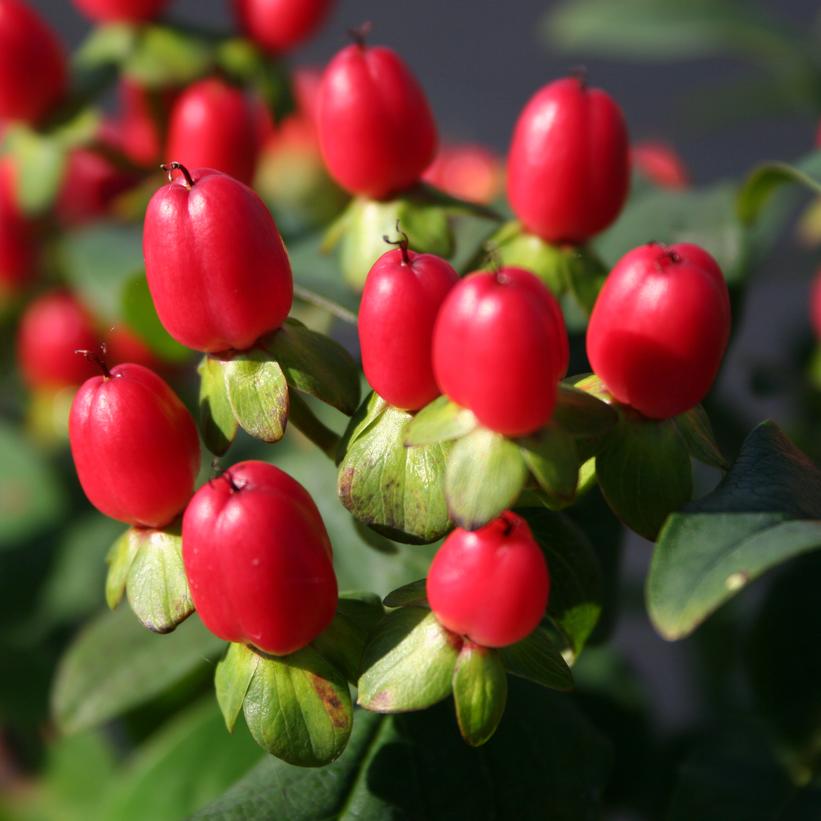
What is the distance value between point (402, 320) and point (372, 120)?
133 mm

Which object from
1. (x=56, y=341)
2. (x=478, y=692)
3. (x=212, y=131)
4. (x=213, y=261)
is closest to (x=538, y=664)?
(x=478, y=692)

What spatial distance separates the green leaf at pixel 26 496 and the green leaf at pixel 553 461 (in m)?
0.46

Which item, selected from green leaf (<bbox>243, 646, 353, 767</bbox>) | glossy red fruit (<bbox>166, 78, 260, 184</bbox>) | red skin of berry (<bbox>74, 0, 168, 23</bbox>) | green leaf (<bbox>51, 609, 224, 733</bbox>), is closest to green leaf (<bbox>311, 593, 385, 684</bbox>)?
green leaf (<bbox>243, 646, 353, 767</bbox>)

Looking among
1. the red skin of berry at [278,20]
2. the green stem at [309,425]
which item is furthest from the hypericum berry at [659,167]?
the green stem at [309,425]

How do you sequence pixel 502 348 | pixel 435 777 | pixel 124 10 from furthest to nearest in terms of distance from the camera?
pixel 124 10 < pixel 435 777 < pixel 502 348

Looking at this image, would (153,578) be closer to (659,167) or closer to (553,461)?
(553,461)

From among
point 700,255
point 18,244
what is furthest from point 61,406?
point 700,255

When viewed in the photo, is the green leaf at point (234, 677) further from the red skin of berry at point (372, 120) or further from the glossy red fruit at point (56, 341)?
the glossy red fruit at point (56, 341)

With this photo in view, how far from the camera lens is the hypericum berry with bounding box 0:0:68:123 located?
1.86 ft

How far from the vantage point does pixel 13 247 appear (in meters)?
0.69

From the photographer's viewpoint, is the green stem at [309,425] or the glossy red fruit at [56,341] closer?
the green stem at [309,425]

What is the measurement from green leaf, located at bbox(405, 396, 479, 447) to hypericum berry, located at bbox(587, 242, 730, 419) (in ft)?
0.14

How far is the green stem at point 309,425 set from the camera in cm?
36

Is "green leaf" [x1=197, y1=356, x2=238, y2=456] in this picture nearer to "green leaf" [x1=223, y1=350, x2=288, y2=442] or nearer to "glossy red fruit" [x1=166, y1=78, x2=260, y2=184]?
"green leaf" [x1=223, y1=350, x2=288, y2=442]
